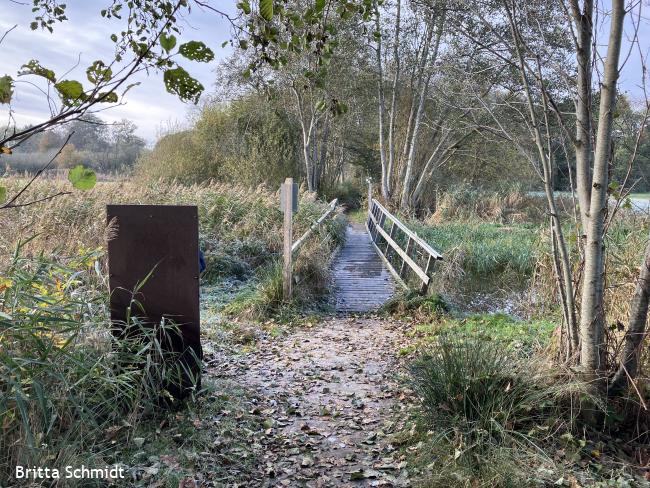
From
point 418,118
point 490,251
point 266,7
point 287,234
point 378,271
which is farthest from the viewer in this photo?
point 418,118

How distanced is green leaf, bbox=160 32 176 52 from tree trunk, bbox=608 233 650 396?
10.1ft

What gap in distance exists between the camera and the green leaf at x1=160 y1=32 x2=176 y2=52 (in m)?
1.37

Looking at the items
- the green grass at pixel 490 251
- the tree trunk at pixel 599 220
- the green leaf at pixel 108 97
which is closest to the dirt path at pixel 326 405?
the tree trunk at pixel 599 220

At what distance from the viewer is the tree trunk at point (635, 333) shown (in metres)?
3.26

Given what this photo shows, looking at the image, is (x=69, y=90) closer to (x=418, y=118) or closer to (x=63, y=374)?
(x=63, y=374)

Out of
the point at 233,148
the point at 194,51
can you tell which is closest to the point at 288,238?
the point at 194,51

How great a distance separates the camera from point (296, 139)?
2498cm

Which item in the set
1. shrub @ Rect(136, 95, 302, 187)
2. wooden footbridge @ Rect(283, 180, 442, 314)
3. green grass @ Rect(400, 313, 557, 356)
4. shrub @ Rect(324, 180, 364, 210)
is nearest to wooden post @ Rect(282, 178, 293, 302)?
wooden footbridge @ Rect(283, 180, 442, 314)

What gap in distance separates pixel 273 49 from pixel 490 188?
21167 millimetres

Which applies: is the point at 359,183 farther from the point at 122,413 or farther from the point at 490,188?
the point at 122,413

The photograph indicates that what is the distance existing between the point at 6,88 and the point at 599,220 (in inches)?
125

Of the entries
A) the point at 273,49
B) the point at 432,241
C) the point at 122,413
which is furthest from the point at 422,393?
the point at 432,241

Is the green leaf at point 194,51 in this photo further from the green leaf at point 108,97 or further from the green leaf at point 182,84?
the green leaf at point 108,97

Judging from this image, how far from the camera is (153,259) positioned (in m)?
3.78
